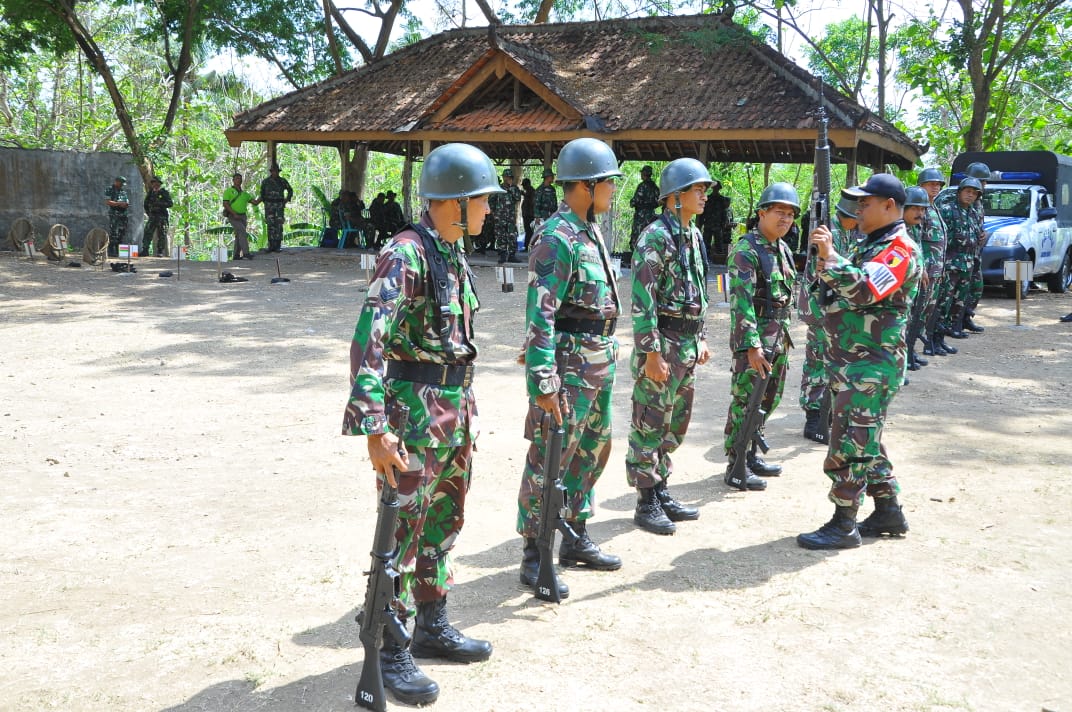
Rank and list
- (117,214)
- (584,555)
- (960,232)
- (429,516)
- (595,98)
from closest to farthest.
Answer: (429,516) < (584,555) < (960,232) < (595,98) < (117,214)

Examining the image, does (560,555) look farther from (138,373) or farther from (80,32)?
(80,32)

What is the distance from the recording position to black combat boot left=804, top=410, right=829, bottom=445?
736 centimetres

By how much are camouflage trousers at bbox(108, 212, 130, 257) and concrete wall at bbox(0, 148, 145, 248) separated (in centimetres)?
98

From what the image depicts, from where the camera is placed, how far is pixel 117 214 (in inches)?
845

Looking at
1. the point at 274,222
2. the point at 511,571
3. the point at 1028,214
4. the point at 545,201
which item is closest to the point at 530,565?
the point at 511,571

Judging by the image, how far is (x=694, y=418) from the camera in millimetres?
8273

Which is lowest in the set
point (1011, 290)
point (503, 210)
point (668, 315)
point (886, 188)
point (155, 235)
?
point (1011, 290)

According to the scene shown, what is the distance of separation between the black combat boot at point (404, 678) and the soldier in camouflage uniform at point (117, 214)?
1948cm

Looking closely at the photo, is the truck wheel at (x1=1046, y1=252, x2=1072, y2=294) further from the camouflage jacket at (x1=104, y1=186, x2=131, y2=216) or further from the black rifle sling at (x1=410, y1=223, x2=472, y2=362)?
the camouflage jacket at (x1=104, y1=186, x2=131, y2=216)

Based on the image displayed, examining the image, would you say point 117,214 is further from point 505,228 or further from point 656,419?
point 656,419

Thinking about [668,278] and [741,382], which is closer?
[668,278]

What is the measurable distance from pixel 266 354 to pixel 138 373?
1565 millimetres

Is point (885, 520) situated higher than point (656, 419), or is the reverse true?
point (656, 419)

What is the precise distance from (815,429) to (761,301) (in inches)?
69.0
